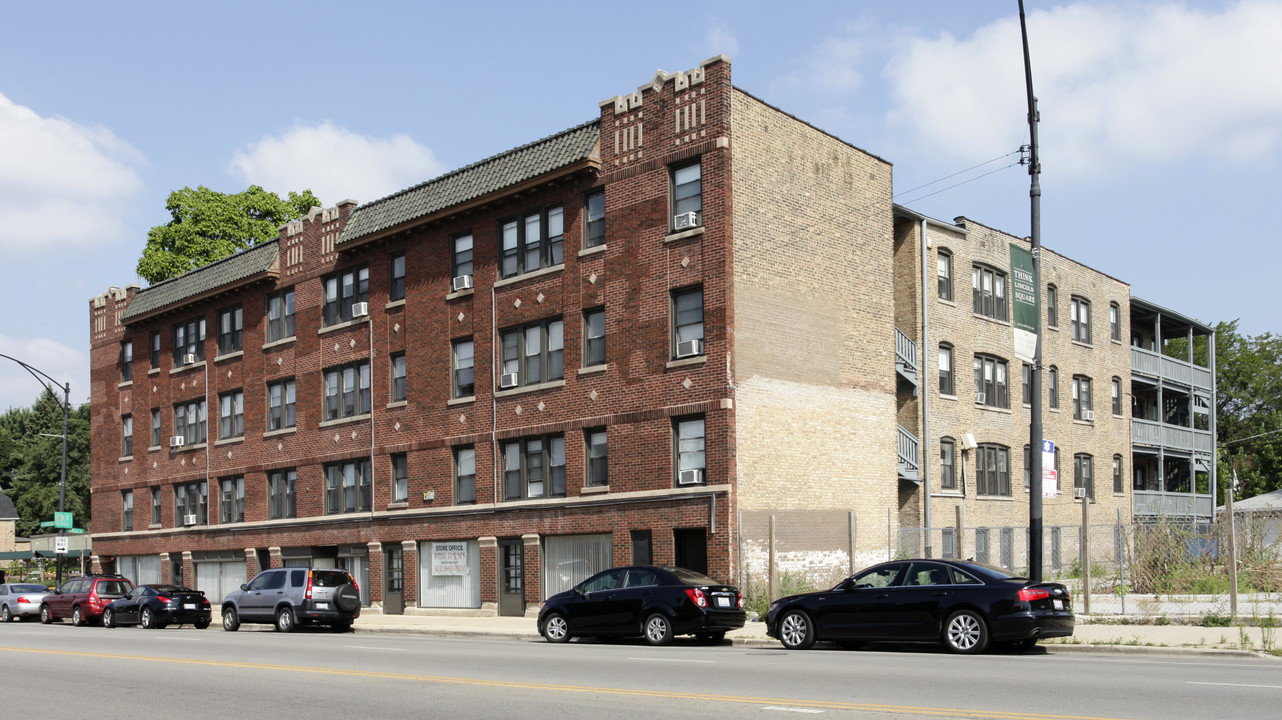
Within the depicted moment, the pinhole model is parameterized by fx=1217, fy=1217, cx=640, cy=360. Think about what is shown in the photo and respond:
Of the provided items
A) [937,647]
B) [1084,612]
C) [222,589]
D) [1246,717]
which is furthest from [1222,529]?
[222,589]

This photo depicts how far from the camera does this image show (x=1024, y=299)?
21.7m

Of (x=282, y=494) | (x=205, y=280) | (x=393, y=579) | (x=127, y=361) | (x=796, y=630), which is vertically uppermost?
(x=205, y=280)

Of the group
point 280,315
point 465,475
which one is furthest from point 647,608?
point 280,315

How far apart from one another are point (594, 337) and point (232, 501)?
61.5 feet

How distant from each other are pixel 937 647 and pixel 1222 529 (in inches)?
397

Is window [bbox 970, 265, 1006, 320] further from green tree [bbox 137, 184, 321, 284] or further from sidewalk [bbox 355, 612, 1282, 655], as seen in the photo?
green tree [bbox 137, 184, 321, 284]

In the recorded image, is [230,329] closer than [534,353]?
No

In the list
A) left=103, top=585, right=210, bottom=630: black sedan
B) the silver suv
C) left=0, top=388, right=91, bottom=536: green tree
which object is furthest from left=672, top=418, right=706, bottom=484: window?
left=0, top=388, right=91, bottom=536: green tree

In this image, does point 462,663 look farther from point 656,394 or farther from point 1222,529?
point 1222,529

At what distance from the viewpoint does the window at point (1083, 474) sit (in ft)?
144

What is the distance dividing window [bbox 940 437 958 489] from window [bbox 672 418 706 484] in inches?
447

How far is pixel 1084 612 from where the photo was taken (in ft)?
75.0

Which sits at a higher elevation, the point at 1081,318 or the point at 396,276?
the point at 396,276

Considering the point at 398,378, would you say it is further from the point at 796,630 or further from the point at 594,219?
the point at 796,630
